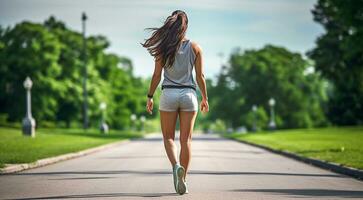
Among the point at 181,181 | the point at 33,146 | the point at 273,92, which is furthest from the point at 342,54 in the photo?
the point at 181,181

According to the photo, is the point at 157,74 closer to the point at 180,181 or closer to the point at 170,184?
the point at 180,181

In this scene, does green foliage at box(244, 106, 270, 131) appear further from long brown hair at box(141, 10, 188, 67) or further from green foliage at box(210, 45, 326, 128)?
long brown hair at box(141, 10, 188, 67)

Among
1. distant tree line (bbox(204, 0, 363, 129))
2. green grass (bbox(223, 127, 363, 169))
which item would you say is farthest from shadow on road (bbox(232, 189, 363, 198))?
distant tree line (bbox(204, 0, 363, 129))

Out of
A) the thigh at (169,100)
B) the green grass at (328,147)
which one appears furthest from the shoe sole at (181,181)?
the green grass at (328,147)

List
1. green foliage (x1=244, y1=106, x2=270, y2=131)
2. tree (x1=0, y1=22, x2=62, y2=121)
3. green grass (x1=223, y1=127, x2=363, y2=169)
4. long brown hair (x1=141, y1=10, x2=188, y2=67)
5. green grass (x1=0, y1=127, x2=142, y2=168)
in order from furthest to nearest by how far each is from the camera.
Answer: green foliage (x1=244, y1=106, x2=270, y2=131)
tree (x1=0, y1=22, x2=62, y2=121)
green grass (x1=0, y1=127, x2=142, y2=168)
green grass (x1=223, y1=127, x2=363, y2=169)
long brown hair (x1=141, y1=10, x2=188, y2=67)

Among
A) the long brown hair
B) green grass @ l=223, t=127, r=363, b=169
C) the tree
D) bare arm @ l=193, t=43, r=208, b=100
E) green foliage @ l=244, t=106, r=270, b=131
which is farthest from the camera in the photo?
green foliage @ l=244, t=106, r=270, b=131

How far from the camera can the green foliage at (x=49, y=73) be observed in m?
65.1

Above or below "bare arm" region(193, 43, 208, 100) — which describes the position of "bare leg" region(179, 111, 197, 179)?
below

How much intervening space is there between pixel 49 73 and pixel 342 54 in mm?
27019

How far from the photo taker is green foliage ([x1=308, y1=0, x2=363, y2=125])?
3969 cm

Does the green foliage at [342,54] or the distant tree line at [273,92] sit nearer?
the green foliage at [342,54]

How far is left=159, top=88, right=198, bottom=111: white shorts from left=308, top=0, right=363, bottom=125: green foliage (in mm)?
31471

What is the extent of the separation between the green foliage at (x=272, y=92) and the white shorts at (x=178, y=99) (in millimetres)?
74082

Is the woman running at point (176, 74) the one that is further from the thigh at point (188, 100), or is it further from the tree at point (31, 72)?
the tree at point (31, 72)
